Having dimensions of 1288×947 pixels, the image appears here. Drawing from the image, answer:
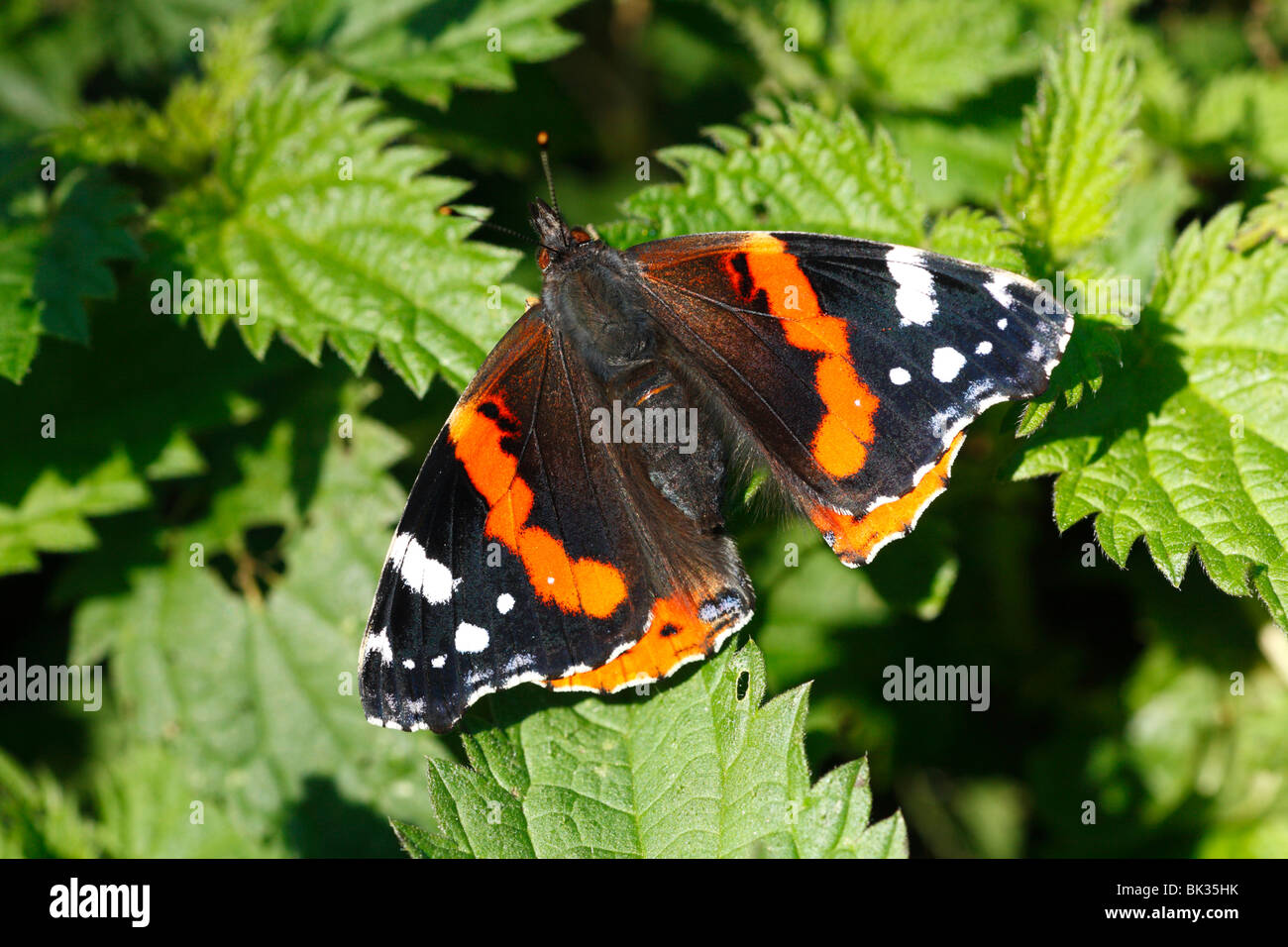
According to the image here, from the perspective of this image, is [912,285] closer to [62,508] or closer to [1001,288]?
[1001,288]

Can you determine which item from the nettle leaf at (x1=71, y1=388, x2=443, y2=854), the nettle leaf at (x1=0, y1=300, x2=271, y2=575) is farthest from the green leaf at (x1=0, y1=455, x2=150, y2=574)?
the nettle leaf at (x1=71, y1=388, x2=443, y2=854)

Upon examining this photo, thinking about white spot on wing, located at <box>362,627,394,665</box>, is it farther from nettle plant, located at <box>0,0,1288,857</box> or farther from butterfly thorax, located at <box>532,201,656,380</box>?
butterfly thorax, located at <box>532,201,656,380</box>

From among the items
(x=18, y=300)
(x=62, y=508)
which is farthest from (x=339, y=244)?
(x=62, y=508)

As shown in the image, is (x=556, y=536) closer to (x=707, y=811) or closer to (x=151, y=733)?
(x=707, y=811)

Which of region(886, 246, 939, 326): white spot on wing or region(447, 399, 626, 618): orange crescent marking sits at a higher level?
region(886, 246, 939, 326): white spot on wing

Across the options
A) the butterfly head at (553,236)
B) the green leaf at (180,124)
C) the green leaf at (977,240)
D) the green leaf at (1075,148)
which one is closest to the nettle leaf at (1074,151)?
the green leaf at (1075,148)

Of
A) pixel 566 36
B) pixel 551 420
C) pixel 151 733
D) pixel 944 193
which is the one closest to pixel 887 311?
pixel 551 420
